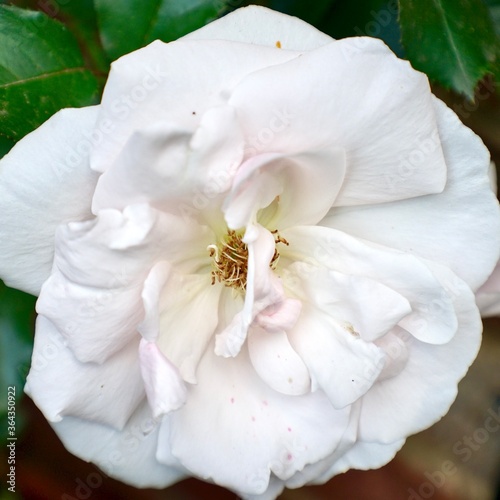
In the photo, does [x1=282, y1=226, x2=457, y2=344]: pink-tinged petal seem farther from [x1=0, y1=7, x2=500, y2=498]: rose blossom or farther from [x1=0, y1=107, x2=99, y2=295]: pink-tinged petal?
[x1=0, y1=107, x2=99, y2=295]: pink-tinged petal

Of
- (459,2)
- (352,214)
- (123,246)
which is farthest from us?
(459,2)

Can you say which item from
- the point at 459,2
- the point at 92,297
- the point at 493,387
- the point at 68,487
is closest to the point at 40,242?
the point at 92,297

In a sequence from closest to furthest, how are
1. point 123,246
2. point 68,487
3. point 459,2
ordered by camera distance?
point 123,246, point 459,2, point 68,487

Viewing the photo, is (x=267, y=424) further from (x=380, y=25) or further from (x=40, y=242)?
(x=380, y=25)

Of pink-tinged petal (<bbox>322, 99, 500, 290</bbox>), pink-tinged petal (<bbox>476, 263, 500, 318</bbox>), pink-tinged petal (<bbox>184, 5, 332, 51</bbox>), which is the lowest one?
pink-tinged petal (<bbox>476, 263, 500, 318</bbox>)

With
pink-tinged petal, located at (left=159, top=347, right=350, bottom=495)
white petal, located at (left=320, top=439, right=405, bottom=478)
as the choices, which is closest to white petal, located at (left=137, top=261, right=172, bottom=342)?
pink-tinged petal, located at (left=159, top=347, right=350, bottom=495)

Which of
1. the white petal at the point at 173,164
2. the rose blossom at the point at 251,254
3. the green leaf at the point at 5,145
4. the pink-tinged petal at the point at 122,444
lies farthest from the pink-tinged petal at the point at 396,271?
the green leaf at the point at 5,145
